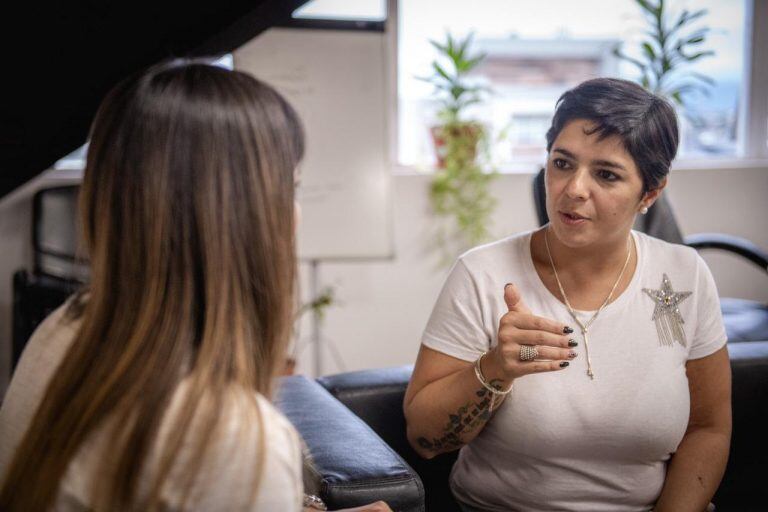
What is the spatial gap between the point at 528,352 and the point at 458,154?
241 centimetres

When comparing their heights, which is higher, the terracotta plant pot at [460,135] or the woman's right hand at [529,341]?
the terracotta plant pot at [460,135]

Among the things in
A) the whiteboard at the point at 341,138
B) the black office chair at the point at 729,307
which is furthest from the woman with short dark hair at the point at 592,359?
the whiteboard at the point at 341,138

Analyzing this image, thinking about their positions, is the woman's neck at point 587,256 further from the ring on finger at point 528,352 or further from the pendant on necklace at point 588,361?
the ring on finger at point 528,352

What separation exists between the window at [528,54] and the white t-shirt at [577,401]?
230 centimetres

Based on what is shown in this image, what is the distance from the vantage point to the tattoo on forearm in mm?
1282

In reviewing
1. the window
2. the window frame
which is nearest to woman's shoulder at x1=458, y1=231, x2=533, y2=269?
the window

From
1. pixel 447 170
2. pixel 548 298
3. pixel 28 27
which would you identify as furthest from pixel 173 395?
pixel 447 170

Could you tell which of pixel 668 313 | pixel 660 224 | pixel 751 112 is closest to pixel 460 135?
pixel 660 224

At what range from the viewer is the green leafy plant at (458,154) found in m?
3.45

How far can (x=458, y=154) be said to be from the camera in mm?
3484

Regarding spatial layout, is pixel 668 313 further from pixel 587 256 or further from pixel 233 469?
pixel 233 469

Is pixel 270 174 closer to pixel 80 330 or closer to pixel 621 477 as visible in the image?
pixel 80 330

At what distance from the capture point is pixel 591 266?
146 centimetres

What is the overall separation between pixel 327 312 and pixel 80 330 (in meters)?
2.84
